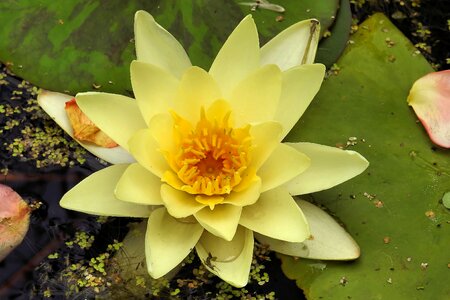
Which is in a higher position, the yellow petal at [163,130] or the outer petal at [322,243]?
the yellow petal at [163,130]

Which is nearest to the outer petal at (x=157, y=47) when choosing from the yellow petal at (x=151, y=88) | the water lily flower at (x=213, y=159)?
the water lily flower at (x=213, y=159)

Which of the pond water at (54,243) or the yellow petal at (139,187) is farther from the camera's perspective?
the pond water at (54,243)

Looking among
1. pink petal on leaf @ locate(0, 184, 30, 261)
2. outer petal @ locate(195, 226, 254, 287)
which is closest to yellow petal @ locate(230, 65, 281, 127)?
outer petal @ locate(195, 226, 254, 287)

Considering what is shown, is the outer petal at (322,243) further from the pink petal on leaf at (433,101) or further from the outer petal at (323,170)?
the pink petal on leaf at (433,101)

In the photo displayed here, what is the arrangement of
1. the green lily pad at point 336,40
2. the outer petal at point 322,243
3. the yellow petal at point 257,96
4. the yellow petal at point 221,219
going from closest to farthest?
the yellow petal at point 221,219
the yellow petal at point 257,96
the outer petal at point 322,243
the green lily pad at point 336,40

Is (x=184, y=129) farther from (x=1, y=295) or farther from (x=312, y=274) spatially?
(x=1, y=295)

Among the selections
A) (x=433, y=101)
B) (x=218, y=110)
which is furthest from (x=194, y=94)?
(x=433, y=101)

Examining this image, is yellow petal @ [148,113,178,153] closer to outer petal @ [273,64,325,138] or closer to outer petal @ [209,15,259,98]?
outer petal @ [209,15,259,98]
